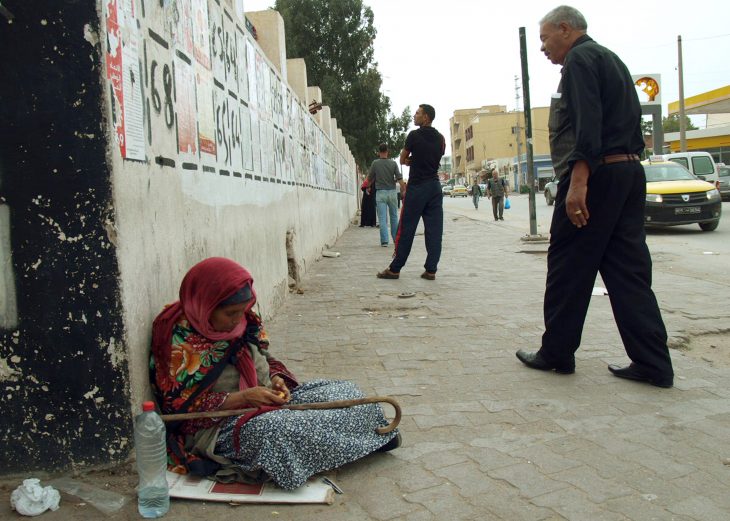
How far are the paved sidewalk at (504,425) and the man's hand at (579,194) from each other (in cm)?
91

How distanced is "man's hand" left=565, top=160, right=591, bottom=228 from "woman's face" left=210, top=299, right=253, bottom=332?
1.79 metres

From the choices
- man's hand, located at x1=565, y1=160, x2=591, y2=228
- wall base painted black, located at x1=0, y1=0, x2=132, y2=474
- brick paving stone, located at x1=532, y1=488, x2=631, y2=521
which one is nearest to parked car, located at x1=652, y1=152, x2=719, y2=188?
man's hand, located at x1=565, y1=160, x2=591, y2=228

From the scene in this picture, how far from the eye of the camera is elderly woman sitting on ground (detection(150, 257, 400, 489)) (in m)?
2.34

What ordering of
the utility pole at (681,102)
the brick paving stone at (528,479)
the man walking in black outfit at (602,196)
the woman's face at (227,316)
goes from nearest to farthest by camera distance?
the brick paving stone at (528,479) < the woman's face at (227,316) < the man walking in black outfit at (602,196) < the utility pole at (681,102)

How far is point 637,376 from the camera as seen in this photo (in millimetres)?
3502

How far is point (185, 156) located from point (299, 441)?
159cm

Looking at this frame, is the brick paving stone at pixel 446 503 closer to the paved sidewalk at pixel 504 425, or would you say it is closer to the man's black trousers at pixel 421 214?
the paved sidewalk at pixel 504 425

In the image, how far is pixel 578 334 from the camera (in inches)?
141

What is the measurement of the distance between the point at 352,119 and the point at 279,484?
103ft

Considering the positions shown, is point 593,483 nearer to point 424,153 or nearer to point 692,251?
point 424,153

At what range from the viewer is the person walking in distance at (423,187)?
7.24 metres

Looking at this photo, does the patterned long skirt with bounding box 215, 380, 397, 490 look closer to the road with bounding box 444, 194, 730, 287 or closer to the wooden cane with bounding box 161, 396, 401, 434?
the wooden cane with bounding box 161, 396, 401, 434

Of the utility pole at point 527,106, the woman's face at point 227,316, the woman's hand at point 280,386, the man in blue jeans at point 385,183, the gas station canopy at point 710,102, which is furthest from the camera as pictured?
the gas station canopy at point 710,102

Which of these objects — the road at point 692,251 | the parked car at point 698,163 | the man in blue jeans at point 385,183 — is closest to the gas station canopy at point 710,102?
the parked car at point 698,163
